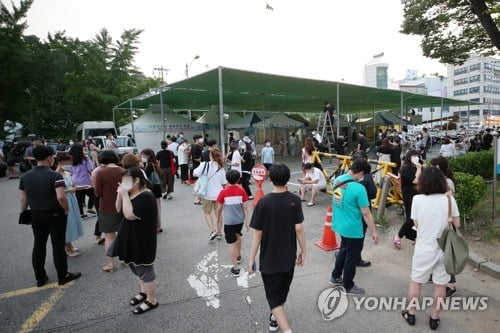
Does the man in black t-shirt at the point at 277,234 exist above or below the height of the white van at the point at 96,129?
below

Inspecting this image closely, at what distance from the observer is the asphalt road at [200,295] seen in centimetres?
302

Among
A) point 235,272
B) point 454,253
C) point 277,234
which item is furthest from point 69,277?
point 454,253

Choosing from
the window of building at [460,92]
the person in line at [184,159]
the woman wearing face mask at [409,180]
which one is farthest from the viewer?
the window of building at [460,92]

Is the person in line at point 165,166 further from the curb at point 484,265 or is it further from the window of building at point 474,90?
the window of building at point 474,90

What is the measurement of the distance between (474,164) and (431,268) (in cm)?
765

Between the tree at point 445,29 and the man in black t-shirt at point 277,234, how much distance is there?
390 inches

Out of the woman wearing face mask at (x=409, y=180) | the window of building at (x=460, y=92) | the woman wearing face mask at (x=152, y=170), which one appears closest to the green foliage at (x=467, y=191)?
the woman wearing face mask at (x=409, y=180)

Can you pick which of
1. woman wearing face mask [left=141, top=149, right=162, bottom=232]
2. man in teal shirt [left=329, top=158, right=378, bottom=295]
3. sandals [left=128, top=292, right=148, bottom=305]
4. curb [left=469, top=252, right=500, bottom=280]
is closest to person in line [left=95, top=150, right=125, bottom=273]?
sandals [left=128, top=292, right=148, bottom=305]

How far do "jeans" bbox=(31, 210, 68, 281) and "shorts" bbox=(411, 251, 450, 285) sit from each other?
4.05 m

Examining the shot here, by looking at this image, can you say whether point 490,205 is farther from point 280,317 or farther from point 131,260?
point 131,260

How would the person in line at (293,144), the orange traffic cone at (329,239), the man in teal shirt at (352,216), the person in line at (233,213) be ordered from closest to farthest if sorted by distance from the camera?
the man in teal shirt at (352,216) → the person in line at (233,213) → the orange traffic cone at (329,239) → the person in line at (293,144)

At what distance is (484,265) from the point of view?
400cm

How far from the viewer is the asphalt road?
3023 millimetres

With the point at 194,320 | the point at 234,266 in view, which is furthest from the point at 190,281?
the point at 194,320
